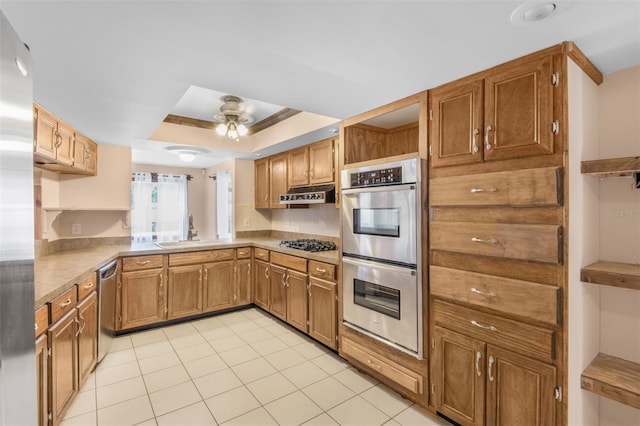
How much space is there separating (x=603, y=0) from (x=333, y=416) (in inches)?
99.7

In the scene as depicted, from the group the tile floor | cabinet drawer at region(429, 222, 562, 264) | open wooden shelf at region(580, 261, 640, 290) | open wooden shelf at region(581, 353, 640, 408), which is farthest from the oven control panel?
the tile floor

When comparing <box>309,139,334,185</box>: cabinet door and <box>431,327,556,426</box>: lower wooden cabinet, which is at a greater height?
<box>309,139,334,185</box>: cabinet door

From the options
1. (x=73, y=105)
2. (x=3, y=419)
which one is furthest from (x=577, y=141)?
(x=73, y=105)

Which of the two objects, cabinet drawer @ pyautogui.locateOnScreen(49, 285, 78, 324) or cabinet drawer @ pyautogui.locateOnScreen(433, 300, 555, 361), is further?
cabinet drawer @ pyautogui.locateOnScreen(49, 285, 78, 324)

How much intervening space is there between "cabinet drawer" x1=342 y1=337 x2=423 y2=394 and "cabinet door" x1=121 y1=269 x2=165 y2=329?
2205 millimetres

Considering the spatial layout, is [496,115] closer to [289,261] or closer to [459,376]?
[459,376]

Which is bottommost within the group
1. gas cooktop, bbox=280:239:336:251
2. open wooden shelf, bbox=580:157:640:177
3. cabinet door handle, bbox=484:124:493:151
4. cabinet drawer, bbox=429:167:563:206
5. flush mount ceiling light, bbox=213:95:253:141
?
gas cooktop, bbox=280:239:336:251

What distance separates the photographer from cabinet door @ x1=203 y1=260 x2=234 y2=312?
3805mm

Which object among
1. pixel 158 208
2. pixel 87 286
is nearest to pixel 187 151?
pixel 87 286

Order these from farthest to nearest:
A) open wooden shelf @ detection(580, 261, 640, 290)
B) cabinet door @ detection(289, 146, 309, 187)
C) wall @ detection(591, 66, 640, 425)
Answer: cabinet door @ detection(289, 146, 309, 187) < wall @ detection(591, 66, 640, 425) < open wooden shelf @ detection(580, 261, 640, 290)

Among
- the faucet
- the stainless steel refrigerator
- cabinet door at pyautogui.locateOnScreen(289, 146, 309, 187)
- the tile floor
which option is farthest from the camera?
the faucet

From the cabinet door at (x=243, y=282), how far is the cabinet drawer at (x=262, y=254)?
0.18 metres

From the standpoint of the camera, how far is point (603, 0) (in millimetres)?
1171

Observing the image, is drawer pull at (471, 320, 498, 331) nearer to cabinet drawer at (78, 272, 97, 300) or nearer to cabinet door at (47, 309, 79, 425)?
cabinet door at (47, 309, 79, 425)
